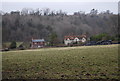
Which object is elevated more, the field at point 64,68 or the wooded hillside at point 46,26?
the wooded hillside at point 46,26

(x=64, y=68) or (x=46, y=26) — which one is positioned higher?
(x=46, y=26)

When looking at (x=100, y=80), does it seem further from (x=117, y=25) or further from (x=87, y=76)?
(x=117, y=25)

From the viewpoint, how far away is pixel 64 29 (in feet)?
379

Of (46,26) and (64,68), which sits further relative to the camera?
(46,26)

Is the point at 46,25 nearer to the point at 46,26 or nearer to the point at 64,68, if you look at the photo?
the point at 46,26

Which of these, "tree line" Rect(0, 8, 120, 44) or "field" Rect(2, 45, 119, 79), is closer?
"field" Rect(2, 45, 119, 79)

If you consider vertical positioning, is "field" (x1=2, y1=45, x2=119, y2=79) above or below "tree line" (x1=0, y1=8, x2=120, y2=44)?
below

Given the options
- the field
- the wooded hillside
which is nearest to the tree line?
the wooded hillside

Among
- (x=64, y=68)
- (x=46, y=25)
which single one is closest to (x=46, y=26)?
(x=46, y=25)

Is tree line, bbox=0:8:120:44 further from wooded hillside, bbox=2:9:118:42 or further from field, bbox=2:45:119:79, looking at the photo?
field, bbox=2:45:119:79

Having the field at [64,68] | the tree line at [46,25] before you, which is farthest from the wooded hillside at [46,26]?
the field at [64,68]

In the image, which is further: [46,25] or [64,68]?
[46,25]

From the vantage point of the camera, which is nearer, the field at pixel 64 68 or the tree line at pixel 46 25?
the field at pixel 64 68

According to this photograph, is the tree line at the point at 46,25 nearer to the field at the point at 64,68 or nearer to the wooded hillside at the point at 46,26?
the wooded hillside at the point at 46,26
